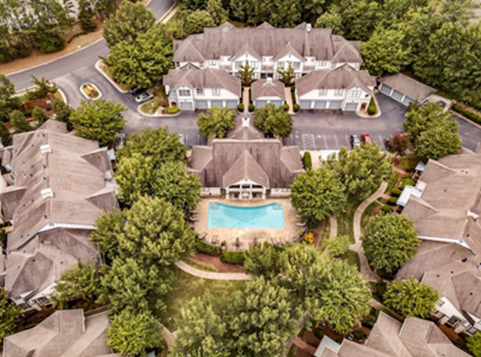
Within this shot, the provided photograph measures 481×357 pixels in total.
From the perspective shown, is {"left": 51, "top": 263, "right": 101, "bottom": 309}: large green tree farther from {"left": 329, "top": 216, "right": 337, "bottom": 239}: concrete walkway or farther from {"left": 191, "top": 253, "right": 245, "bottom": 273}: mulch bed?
{"left": 329, "top": 216, "right": 337, "bottom": 239}: concrete walkway

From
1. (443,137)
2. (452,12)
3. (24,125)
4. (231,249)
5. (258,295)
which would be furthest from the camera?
(452,12)

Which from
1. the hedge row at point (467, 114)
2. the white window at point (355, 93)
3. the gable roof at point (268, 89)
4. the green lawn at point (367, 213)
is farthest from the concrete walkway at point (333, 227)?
the hedge row at point (467, 114)

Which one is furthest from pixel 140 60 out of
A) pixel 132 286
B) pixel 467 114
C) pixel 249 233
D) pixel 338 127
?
pixel 467 114

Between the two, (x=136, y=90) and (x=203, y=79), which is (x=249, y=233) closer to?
(x=203, y=79)

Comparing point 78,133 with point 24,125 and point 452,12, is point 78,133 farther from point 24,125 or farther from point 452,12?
point 452,12

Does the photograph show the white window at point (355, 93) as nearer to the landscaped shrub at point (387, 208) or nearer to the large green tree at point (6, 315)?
the landscaped shrub at point (387, 208)

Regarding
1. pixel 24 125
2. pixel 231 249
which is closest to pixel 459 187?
pixel 231 249
